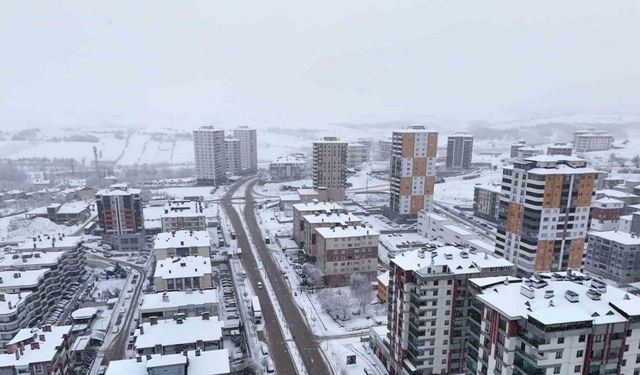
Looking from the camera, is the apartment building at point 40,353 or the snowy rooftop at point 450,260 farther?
the apartment building at point 40,353

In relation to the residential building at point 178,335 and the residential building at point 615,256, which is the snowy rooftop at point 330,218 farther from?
the residential building at point 615,256

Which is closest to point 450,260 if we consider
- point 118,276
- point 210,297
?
point 210,297

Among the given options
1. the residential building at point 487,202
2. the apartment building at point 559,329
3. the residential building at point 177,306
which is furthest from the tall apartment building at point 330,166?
the apartment building at point 559,329

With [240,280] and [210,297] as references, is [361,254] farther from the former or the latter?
[210,297]

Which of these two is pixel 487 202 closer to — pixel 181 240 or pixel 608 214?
pixel 608 214

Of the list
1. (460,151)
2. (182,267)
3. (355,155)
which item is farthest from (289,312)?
(355,155)

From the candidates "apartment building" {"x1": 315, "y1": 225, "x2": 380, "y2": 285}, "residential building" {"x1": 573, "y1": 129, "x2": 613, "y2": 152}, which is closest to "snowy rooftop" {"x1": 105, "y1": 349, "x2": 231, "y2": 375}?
"apartment building" {"x1": 315, "y1": 225, "x2": 380, "y2": 285}

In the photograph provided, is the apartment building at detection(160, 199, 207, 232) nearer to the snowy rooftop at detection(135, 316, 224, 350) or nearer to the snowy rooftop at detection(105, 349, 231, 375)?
the snowy rooftop at detection(135, 316, 224, 350)
